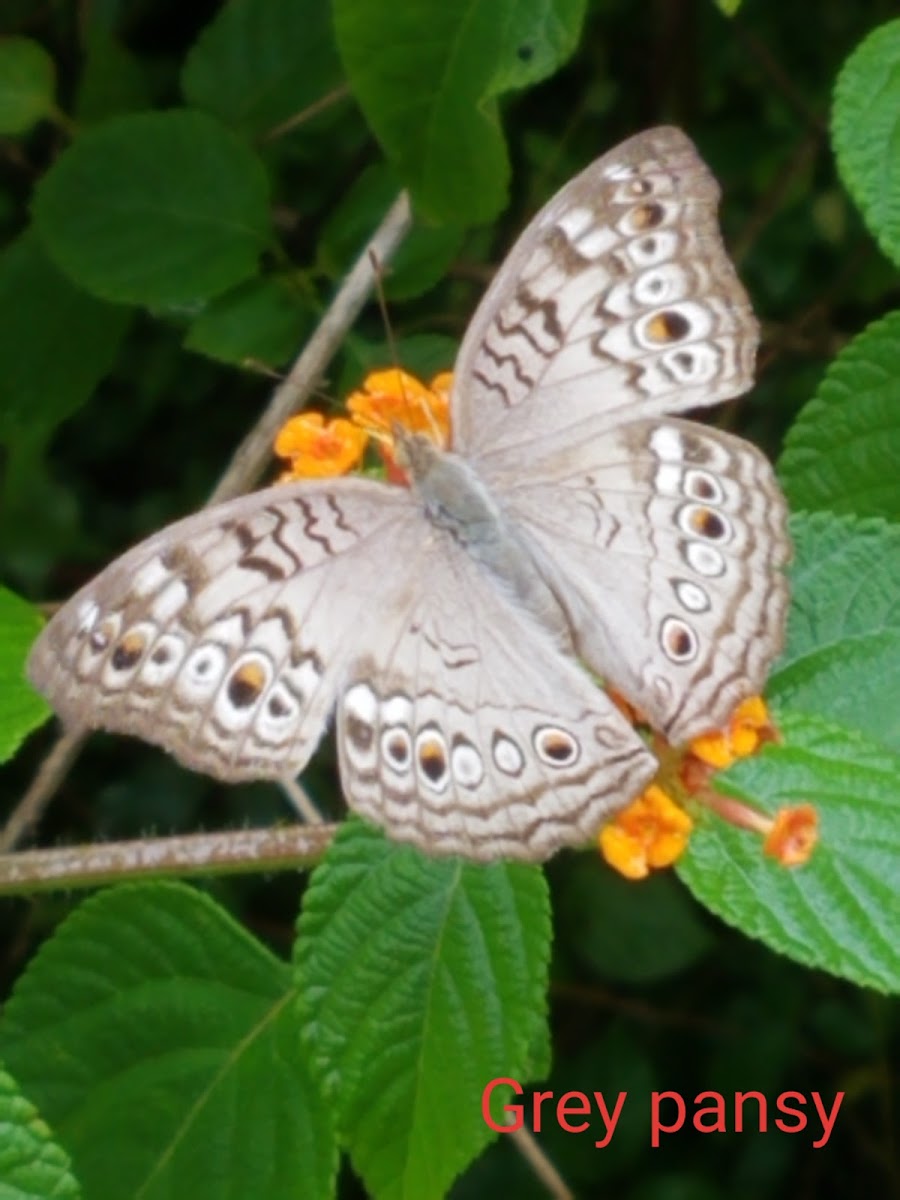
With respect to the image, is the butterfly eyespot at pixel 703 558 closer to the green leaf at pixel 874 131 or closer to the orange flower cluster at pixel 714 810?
the orange flower cluster at pixel 714 810

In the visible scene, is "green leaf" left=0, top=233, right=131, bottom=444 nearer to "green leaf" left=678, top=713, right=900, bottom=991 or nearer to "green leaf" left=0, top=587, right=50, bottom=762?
"green leaf" left=0, top=587, right=50, bottom=762

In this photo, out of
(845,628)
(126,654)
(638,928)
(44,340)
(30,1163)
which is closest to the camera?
(30,1163)

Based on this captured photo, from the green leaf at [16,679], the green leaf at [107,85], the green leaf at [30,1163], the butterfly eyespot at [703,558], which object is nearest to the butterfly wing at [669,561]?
the butterfly eyespot at [703,558]

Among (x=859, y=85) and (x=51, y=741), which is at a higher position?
(x=859, y=85)

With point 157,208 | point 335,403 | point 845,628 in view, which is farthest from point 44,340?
point 845,628

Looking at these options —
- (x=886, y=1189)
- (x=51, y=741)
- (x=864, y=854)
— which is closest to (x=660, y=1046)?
(x=886, y=1189)

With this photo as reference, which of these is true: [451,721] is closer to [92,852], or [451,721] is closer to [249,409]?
[92,852]

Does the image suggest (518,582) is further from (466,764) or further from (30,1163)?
(30,1163)
